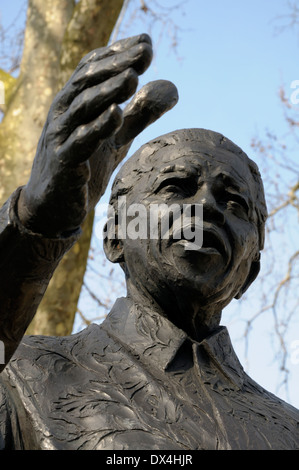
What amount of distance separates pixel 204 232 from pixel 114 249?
0.50 meters

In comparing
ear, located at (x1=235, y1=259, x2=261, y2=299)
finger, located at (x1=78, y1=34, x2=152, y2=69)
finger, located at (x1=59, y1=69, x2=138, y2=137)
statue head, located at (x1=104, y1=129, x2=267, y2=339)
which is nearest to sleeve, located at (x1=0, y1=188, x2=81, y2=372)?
finger, located at (x1=59, y1=69, x2=138, y2=137)

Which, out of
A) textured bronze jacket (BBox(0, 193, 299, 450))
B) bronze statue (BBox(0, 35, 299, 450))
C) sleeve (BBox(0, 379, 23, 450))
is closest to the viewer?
bronze statue (BBox(0, 35, 299, 450))

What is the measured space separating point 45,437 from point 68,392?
215 mm

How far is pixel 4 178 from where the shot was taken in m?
8.56

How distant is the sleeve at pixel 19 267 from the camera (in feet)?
10.4

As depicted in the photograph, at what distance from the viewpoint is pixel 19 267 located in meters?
3.21

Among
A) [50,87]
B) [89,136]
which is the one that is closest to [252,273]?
[89,136]

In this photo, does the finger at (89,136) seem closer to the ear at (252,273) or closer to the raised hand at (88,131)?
the raised hand at (88,131)

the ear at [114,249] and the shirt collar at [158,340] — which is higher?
the ear at [114,249]

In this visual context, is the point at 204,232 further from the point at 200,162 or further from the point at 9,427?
the point at 9,427

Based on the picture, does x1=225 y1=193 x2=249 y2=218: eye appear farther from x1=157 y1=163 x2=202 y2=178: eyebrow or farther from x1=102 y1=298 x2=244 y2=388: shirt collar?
x1=102 y1=298 x2=244 y2=388: shirt collar

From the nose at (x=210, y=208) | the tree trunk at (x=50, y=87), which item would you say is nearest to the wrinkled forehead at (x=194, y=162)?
the nose at (x=210, y=208)

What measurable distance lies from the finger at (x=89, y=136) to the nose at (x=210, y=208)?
2.61 feet

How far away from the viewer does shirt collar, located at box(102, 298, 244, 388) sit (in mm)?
3717
